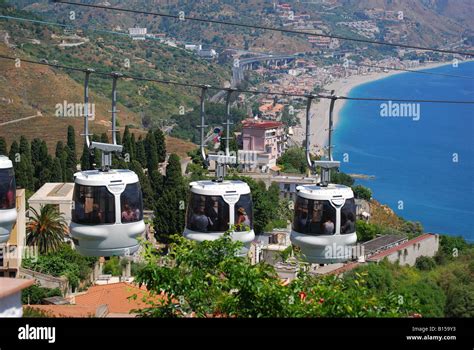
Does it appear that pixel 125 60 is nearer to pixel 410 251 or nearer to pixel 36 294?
pixel 410 251

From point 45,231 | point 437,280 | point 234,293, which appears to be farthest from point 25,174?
point 234,293

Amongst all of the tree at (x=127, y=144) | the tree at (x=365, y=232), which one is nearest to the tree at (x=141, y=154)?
the tree at (x=127, y=144)

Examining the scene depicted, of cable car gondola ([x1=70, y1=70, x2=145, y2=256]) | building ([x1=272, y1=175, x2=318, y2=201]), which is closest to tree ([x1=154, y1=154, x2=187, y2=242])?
building ([x1=272, y1=175, x2=318, y2=201])

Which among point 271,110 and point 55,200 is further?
point 271,110

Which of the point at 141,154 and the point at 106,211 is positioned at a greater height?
the point at 106,211

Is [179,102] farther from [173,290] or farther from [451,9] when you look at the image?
[451,9]

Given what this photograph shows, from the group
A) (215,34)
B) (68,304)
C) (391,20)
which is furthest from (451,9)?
(68,304)
